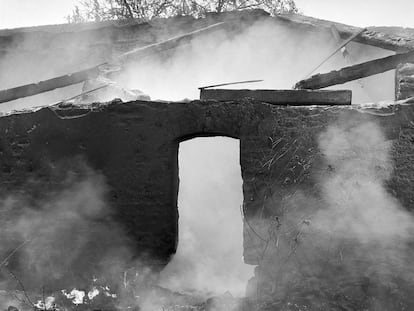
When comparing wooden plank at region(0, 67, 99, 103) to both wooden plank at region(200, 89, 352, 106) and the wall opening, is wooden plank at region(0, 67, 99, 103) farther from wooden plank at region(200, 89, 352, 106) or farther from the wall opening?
wooden plank at region(200, 89, 352, 106)

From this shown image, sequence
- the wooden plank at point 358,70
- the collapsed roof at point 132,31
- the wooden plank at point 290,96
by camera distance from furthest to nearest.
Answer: the collapsed roof at point 132,31 → the wooden plank at point 358,70 → the wooden plank at point 290,96

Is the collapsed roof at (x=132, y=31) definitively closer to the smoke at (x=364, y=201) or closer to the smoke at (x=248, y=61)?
the smoke at (x=248, y=61)

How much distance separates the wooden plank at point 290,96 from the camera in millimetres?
8414

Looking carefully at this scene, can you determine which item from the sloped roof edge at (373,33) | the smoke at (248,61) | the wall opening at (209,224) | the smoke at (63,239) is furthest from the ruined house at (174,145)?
the smoke at (248,61)

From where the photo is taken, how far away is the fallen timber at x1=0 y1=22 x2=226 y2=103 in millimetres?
10852

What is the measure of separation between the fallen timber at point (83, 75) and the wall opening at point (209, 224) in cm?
208

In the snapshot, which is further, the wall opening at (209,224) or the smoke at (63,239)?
the wall opening at (209,224)

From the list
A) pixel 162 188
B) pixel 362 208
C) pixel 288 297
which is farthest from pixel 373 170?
pixel 162 188

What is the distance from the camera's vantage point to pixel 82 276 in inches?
331

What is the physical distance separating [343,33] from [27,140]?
7.13m

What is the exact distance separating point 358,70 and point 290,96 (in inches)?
71.2

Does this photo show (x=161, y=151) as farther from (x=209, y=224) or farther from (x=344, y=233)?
(x=209, y=224)

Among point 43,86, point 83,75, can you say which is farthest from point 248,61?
point 43,86

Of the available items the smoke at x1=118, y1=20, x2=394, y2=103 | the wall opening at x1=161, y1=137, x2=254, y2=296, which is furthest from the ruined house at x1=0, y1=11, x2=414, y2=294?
the smoke at x1=118, y1=20, x2=394, y2=103
